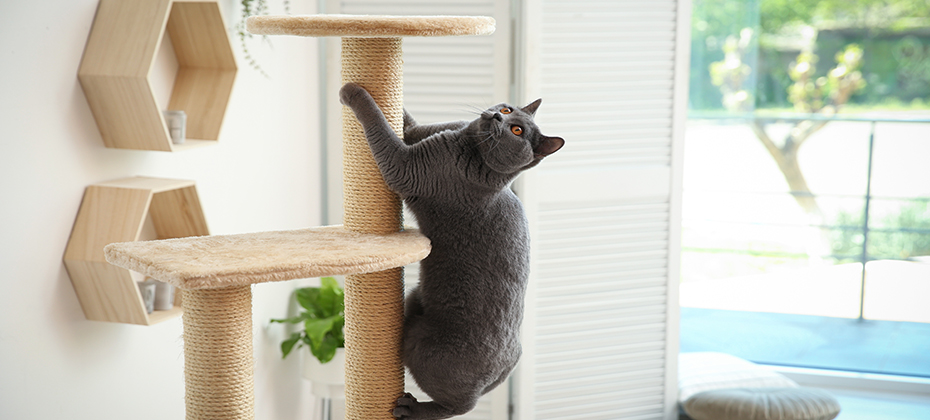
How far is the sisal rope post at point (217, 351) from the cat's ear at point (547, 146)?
1.66 ft

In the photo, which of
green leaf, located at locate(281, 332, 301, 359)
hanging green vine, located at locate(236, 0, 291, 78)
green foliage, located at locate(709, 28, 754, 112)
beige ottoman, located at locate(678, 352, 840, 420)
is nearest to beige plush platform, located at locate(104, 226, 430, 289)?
hanging green vine, located at locate(236, 0, 291, 78)

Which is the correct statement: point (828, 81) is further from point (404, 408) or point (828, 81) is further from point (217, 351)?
point (217, 351)

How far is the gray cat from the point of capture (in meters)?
1.09

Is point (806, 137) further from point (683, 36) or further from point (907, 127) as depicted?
point (683, 36)

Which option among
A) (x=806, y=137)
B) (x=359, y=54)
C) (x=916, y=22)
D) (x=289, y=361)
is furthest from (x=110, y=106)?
(x=916, y=22)

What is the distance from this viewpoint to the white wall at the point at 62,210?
1.17 m

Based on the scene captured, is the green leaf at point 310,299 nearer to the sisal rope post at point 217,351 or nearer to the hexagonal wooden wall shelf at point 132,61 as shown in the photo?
the hexagonal wooden wall shelf at point 132,61

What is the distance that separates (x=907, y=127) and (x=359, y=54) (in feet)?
8.75

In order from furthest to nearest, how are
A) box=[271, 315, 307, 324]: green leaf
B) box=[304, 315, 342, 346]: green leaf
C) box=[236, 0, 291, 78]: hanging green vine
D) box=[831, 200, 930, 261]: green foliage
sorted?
box=[831, 200, 930, 261]: green foliage < box=[271, 315, 307, 324]: green leaf < box=[304, 315, 342, 346]: green leaf < box=[236, 0, 291, 78]: hanging green vine

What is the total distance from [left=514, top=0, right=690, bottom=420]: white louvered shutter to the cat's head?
1075 millimetres

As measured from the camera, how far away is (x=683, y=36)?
7.39 feet

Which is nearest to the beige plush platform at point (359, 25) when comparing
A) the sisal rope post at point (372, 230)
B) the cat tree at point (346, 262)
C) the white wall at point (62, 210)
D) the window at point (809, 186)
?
the cat tree at point (346, 262)

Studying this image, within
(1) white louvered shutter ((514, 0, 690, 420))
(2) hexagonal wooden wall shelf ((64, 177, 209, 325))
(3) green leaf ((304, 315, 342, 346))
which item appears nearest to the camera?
(2) hexagonal wooden wall shelf ((64, 177, 209, 325))

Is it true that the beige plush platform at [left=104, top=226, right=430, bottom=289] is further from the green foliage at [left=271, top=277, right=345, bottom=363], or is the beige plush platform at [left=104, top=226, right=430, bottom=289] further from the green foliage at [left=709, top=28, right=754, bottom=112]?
the green foliage at [left=709, top=28, right=754, bottom=112]
